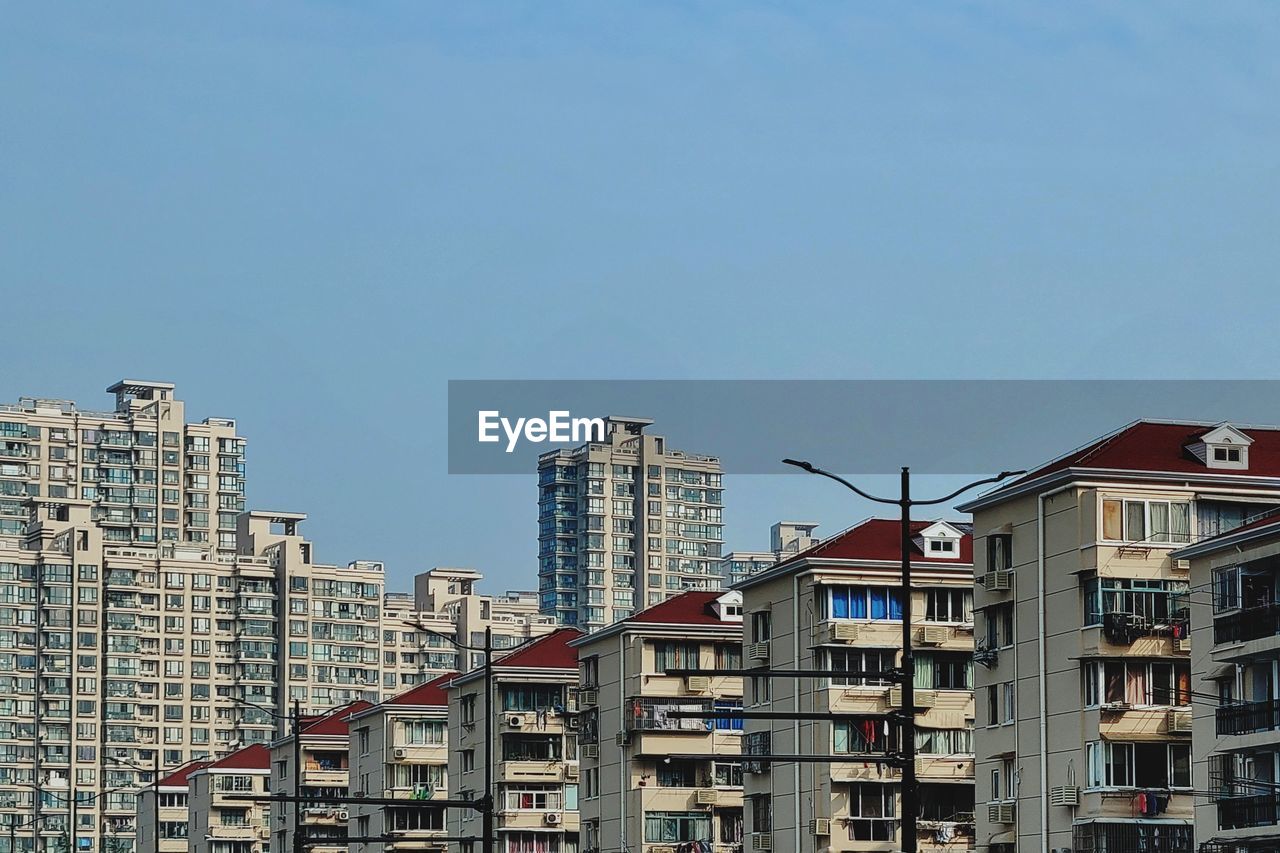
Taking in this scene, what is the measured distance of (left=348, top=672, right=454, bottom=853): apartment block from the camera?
115375mm

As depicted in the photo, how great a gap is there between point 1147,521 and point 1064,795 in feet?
24.8

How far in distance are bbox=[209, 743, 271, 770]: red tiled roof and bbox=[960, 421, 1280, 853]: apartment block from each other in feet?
267

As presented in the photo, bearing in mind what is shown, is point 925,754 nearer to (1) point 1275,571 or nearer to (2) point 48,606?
(1) point 1275,571

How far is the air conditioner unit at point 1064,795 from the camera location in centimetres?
6498

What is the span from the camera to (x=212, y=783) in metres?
142

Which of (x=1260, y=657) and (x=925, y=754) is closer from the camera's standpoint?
(x=1260, y=657)

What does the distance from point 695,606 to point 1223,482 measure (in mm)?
32666

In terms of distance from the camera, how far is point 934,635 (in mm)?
78125

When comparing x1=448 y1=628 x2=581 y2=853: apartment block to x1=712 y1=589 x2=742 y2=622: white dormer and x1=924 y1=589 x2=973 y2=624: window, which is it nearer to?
x1=712 y1=589 x2=742 y2=622: white dormer

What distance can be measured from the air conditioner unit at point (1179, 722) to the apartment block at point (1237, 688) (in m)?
2.05

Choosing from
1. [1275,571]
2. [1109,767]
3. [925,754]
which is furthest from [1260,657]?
[925,754]

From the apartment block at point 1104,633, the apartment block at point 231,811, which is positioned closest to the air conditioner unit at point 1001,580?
the apartment block at point 1104,633

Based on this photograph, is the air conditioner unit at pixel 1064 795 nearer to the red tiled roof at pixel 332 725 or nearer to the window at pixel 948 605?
the window at pixel 948 605

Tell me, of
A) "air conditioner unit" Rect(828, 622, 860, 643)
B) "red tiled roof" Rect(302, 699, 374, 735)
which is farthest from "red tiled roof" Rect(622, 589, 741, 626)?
"red tiled roof" Rect(302, 699, 374, 735)
